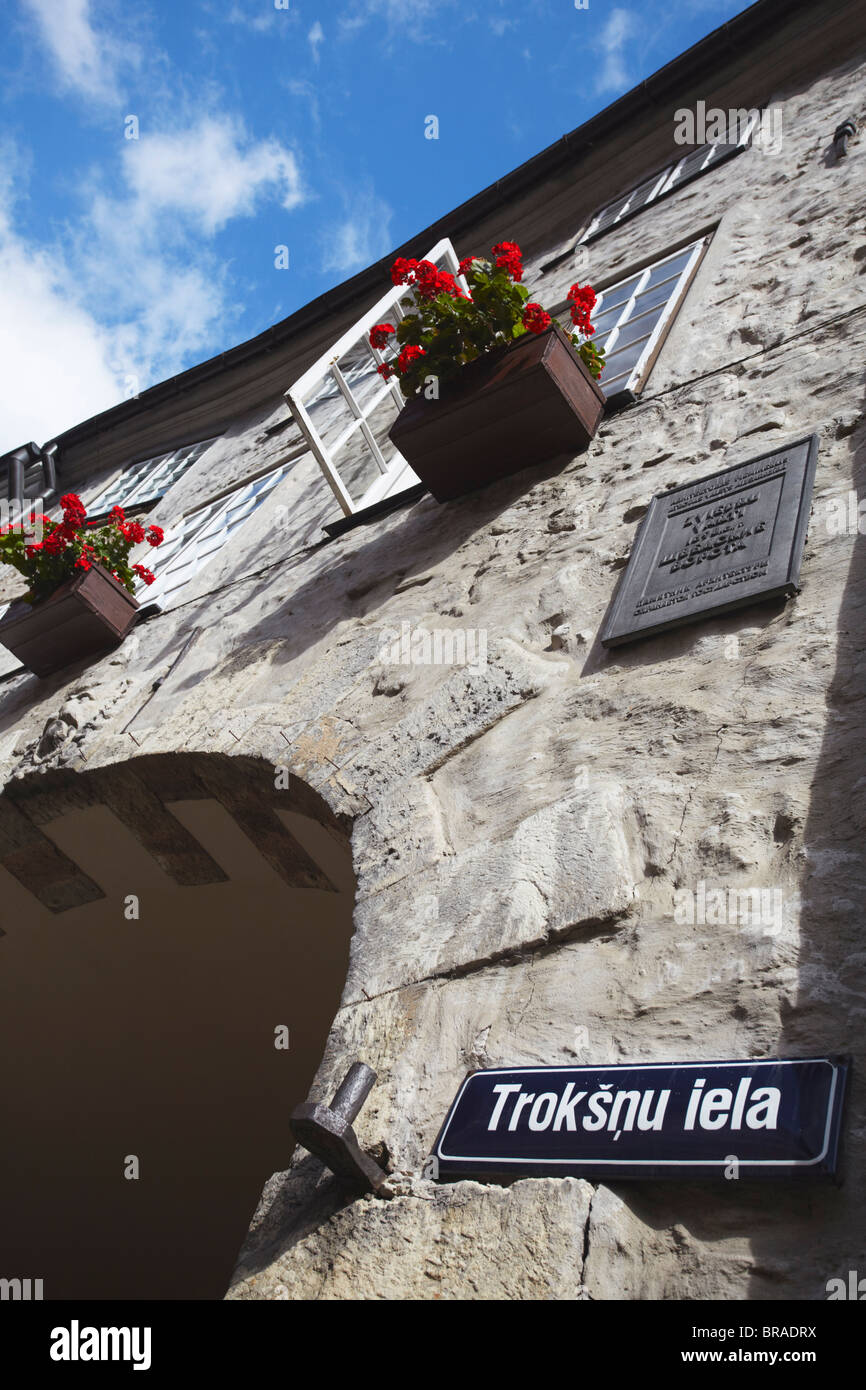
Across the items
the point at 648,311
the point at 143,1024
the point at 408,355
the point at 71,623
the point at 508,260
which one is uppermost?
the point at 648,311

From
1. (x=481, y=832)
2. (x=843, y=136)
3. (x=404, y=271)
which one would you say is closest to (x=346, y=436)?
(x=404, y=271)

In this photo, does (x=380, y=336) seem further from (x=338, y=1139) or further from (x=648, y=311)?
(x=338, y=1139)

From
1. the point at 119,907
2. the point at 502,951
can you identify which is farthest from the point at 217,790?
the point at 502,951

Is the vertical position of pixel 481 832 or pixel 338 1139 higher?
pixel 481 832

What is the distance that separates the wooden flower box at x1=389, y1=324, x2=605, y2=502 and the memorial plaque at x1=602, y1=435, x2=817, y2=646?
2.68 feet

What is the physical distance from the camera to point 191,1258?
4613mm

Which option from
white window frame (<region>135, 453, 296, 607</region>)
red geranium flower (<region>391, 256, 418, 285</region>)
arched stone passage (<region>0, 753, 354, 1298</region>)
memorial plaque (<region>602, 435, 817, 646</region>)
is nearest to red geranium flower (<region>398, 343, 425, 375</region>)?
red geranium flower (<region>391, 256, 418, 285</region>)

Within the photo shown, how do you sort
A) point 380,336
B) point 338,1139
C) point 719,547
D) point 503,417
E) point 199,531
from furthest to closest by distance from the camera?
point 199,531
point 380,336
point 503,417
point 719,547
point 338,1139

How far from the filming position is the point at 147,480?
9.58m

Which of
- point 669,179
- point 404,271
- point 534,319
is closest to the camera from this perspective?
point 534,319

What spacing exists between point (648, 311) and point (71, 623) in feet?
9.94

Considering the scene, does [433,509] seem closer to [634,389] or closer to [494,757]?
[634,389]

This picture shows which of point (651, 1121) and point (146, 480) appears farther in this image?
point (146, 480)
